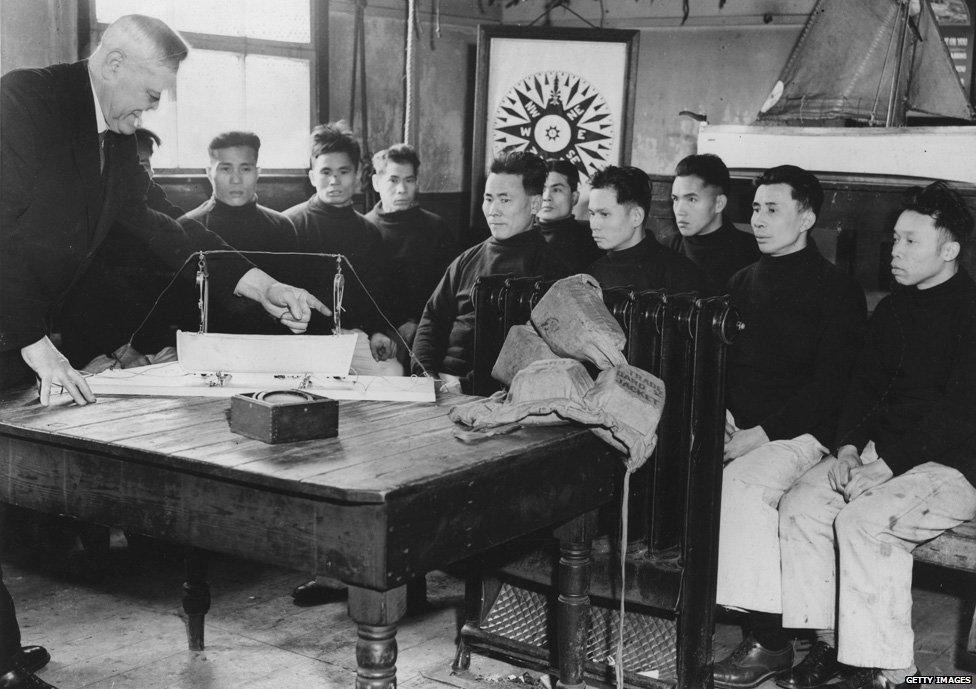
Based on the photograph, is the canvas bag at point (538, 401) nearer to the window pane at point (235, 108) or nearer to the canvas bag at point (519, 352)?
the canvas bag at point (519, 352)

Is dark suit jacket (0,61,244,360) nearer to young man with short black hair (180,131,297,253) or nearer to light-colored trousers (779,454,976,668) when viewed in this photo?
young man with short black hair (180,131,297,253)

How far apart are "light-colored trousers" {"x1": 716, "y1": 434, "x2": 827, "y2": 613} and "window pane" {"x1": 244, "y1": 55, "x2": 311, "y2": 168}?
364 cm

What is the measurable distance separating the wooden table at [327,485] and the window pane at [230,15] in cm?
301

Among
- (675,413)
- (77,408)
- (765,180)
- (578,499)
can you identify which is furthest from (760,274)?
(77,408)

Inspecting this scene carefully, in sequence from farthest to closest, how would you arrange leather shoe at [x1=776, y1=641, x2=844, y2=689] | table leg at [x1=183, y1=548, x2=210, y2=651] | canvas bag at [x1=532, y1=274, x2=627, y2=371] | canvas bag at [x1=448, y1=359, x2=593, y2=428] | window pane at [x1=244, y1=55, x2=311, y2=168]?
window pane at [x1=244, y1=55, x2=311, y2=168], table leg at [x1=183, y1=548, x2=210, y2=651], leather shoe at [x1=776, y1=641, x2=844, y2=689], canvas bag at [x1=532, y1=274, x2=627, y2=371], canvas bag at [x1=448, y1=359, x2=593, y2=428]

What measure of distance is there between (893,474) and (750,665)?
76cm

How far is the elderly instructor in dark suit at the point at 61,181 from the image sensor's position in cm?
301

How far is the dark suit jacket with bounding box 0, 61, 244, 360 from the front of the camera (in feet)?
9.89

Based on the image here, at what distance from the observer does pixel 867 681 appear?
10.6 feet

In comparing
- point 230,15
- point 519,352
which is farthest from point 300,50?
point 519,352

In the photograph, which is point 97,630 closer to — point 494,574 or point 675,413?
point 494,574

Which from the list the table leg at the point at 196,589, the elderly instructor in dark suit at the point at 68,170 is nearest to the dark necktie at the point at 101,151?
the elderly instructor in dark suit at the point at 68,170

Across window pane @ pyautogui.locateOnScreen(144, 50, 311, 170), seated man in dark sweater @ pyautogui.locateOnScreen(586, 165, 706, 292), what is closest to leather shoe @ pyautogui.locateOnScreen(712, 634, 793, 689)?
seated man in dark sweater @ pyautogui.locateOnScreen(586, 165, 706, 292)

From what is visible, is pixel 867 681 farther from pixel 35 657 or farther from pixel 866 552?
pixel 35 657
